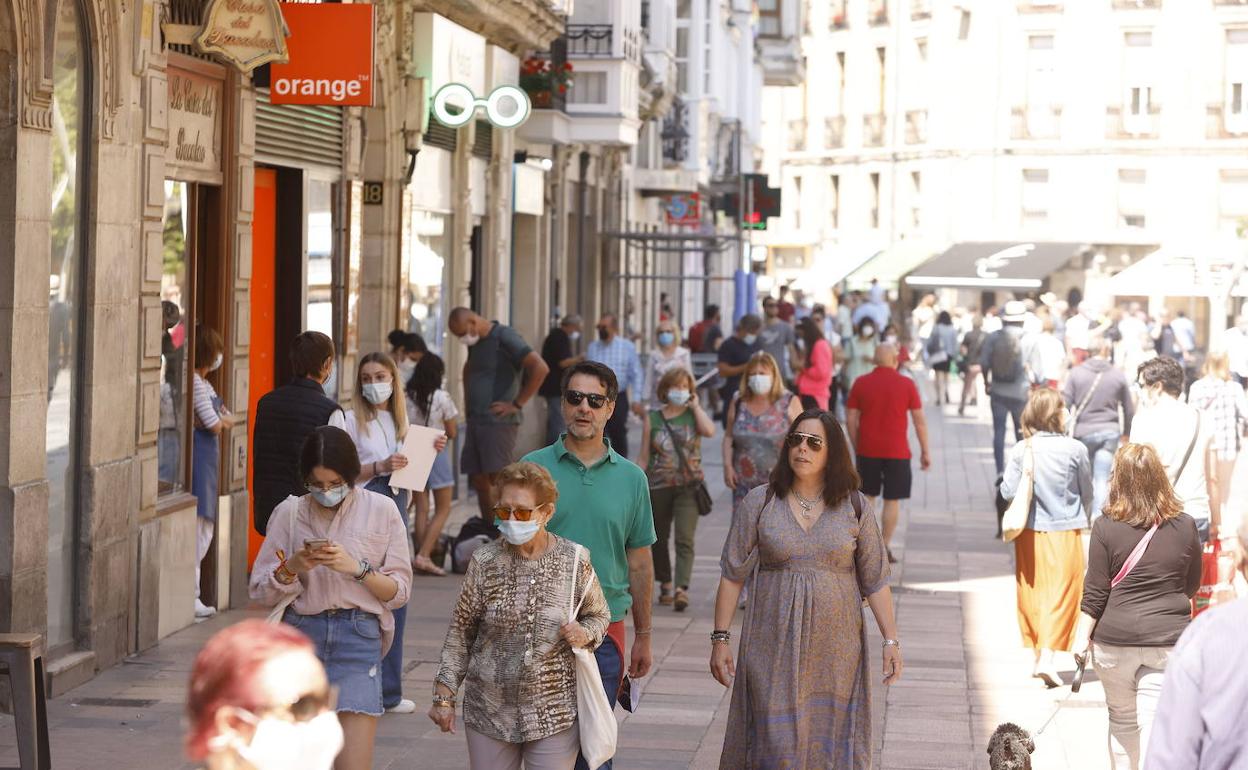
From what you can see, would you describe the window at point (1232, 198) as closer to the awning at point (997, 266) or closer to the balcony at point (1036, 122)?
the awning at point (997, 266)

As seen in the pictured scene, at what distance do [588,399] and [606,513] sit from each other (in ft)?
1.36

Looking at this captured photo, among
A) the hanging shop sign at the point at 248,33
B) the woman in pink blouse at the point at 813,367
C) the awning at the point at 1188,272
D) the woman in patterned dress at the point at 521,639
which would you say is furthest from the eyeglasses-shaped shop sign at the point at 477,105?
the woman in patterned dress at the point at 521,639

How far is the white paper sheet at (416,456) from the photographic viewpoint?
404 inches

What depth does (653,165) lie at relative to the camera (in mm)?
39094

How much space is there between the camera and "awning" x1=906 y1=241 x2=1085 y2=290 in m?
53.5

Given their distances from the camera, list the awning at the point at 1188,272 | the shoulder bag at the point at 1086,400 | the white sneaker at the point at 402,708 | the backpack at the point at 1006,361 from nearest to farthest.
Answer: the white sneaker at the point at 402,708, the shoulder bag at the point at 1086,400, the backpack at the point at 1006,361, the awning at the point at 1188,272

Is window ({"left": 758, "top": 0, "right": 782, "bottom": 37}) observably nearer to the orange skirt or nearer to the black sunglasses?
the orange skirt

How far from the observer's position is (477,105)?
18.6 metres

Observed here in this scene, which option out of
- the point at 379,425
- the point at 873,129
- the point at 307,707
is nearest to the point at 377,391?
the point at 379,425

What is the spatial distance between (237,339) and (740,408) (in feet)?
10.3

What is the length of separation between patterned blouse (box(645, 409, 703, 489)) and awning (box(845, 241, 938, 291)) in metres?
43.7

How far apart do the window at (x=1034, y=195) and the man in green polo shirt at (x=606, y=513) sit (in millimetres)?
50607

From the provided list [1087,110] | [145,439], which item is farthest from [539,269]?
[1087,110]

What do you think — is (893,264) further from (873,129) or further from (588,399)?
(588,399)
